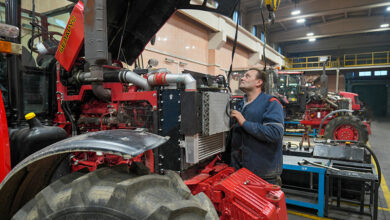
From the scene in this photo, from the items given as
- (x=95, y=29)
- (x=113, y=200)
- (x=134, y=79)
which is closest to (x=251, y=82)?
(x=134, y=79)

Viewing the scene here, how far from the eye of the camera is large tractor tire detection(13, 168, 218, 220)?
1102mm

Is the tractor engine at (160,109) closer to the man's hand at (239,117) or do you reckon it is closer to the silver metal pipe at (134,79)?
the silver metal pipe at (134,79)

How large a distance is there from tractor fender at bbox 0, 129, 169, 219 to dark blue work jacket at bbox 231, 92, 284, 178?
150cm

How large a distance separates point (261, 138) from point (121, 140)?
5.70 feet

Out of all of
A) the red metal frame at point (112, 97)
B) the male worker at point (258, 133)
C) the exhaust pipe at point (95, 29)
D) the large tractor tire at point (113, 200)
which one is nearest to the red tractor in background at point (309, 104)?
the male worker at point (258, 133)

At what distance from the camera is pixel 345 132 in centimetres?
829

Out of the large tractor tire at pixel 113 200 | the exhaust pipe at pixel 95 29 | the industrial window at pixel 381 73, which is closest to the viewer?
the large tractor tire at pixel 113 200

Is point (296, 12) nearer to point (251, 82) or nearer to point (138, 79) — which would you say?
point (251, 82)

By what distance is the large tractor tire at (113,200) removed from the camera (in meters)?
1.10

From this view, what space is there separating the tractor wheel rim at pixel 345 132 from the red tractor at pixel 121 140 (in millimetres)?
7039

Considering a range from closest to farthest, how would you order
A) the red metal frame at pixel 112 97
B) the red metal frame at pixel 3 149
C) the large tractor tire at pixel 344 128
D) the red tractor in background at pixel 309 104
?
the red metal frame at pixel 3 149 → the red metal frame at pixel 112 97 → the large tractor tire at pixel 344 128 → the red tractor in background at pixel 309 104

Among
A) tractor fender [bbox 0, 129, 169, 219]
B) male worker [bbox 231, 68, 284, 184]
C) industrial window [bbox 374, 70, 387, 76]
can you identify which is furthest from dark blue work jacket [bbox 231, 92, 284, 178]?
industrial window [bbox 374, 70, 387, 76]

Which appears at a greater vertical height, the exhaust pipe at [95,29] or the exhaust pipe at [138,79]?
the exhaust pipe at [95,29]

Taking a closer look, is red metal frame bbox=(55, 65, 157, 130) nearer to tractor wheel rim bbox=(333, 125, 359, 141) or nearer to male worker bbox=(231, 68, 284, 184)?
male worker bbox=(231, 68, 284, 184)
